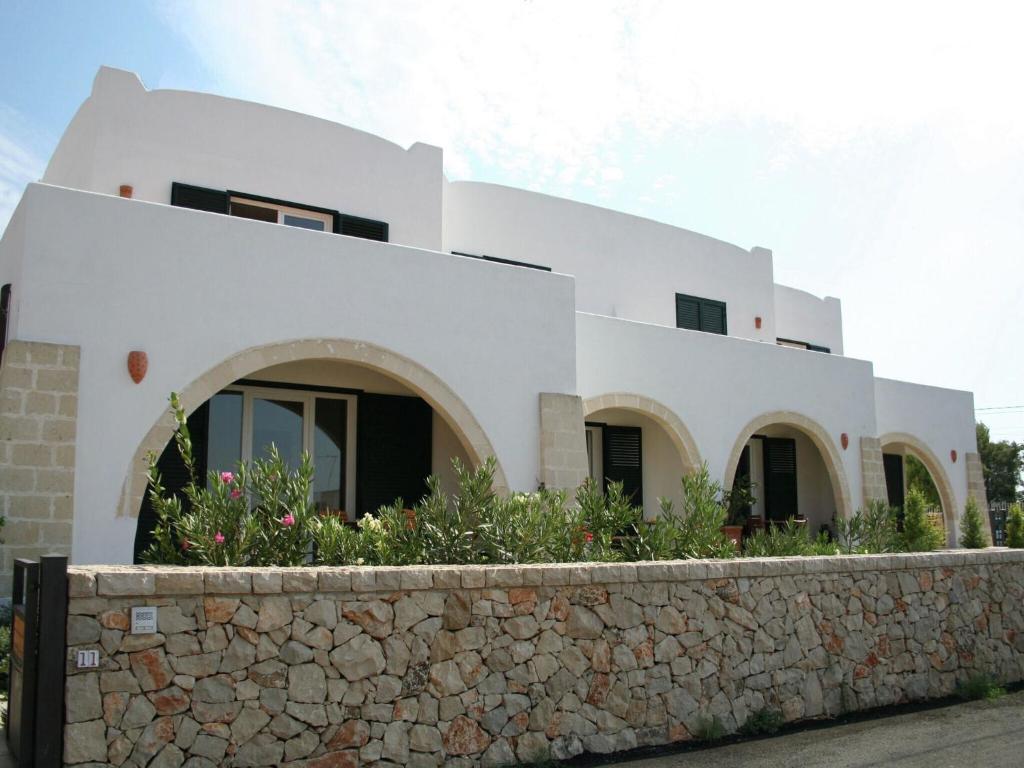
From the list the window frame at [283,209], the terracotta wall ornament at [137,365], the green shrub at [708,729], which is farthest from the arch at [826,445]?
the terracotta wall ornament at [137,365]

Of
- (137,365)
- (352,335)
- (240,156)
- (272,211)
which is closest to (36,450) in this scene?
(137,365)

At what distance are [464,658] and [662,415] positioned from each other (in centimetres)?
838

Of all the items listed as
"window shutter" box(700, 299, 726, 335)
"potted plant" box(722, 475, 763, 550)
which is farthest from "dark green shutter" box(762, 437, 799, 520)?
"window shutter" box(700, 299, 726, 335)

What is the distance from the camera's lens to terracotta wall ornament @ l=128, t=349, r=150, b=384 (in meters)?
9.20

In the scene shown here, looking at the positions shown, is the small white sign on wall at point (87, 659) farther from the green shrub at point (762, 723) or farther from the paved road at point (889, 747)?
the green shrub at point (762, 723)

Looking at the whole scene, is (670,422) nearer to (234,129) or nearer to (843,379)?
(843,379)

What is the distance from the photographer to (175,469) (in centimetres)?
1091

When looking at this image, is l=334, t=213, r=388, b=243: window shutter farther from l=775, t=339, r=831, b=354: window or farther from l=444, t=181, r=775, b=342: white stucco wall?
l=775, t=339, r=831, b=354: window

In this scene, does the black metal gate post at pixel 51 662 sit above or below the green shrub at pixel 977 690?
above

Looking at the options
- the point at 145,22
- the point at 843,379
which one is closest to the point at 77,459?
the point at 145,22

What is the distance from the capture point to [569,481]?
11930mm

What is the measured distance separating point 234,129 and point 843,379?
37.8ft

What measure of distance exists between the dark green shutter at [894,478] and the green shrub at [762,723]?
16.1m

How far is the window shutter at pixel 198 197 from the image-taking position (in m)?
12.1
